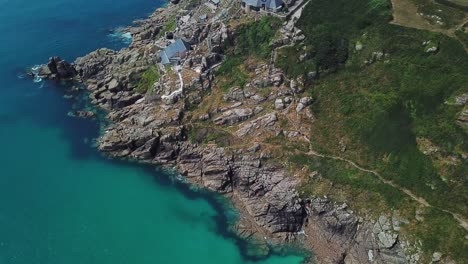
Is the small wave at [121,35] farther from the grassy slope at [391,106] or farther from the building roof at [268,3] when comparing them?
the grassy slope at [391,106]

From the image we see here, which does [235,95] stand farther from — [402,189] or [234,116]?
[402,189]

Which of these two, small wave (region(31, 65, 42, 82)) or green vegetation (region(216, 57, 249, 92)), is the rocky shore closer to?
green vegetation (region(216, 57, 249, 92))

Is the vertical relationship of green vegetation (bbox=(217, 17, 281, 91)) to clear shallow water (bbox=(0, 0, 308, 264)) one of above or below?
above

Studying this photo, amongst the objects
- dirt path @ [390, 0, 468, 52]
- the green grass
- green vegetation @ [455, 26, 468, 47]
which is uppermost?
dirt path @ [390, 0, 468, 52]

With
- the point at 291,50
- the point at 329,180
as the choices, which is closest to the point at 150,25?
the point at 291,50

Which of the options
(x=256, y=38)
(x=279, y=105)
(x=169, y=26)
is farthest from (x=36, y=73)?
(x=279, y=105)

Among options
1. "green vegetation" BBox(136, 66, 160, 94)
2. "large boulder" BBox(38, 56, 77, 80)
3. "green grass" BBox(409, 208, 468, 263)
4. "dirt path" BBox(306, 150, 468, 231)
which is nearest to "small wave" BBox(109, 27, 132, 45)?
"large boulder" BBox(38, 56, 77, 80)

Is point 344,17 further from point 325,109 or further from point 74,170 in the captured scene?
point 74,170
